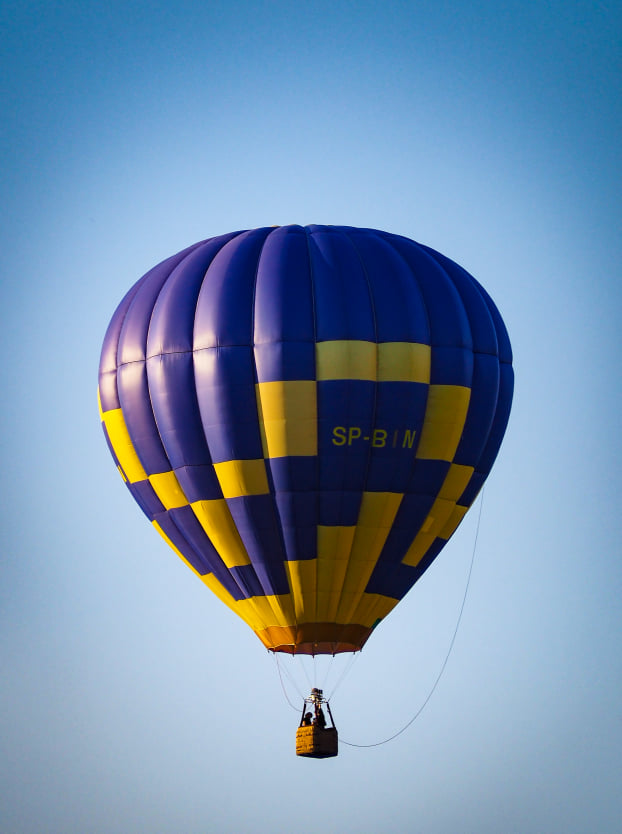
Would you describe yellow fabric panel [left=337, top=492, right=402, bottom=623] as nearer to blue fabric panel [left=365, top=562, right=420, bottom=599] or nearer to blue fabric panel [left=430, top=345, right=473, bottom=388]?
blue fabric panel [left=365, top=562, right=420, bottom=599]

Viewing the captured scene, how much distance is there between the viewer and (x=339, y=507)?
24828mm

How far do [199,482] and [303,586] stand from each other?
2.04m

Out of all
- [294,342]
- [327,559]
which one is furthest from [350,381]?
[327,559]

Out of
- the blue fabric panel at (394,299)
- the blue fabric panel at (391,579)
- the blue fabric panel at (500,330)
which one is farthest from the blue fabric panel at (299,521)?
the blue fabric panel at (500,330)

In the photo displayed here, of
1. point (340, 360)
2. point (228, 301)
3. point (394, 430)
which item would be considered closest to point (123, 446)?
point (228, 301)

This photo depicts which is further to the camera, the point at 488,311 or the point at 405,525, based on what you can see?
the point at 488,311

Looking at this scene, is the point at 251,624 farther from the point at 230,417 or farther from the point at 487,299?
the point at 487,299

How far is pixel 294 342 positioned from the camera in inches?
962

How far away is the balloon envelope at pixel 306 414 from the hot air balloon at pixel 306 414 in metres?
0.02

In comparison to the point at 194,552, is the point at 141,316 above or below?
above

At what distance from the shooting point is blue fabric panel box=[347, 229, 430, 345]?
81.1 feet

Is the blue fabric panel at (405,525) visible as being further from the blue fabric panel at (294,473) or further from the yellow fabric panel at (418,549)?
the blue fabric panel at (294,473)

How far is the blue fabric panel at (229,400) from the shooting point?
24484mm

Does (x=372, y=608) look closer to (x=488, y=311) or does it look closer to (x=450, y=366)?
(x=450, y=366)
